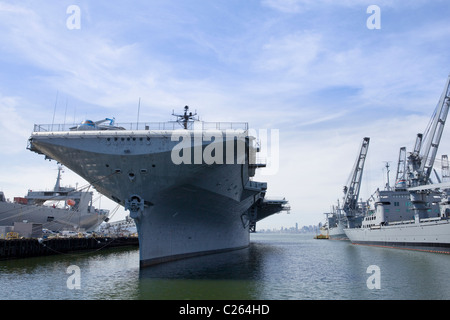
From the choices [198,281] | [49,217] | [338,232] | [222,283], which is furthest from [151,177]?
[338,232]

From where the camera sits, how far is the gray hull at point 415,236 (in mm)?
27094

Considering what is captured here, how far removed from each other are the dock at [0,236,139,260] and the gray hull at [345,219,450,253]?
28.2 metres

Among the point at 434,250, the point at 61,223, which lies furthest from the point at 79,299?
the point at 61,223

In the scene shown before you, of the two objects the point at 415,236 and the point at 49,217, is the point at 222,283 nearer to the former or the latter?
the point at 415,236

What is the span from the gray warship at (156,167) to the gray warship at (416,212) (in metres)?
19.6

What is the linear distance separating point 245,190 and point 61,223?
88.7 feet

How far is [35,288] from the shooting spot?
12.4 m

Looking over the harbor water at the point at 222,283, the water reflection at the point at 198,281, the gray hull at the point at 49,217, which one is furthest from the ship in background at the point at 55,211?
the water reflection at the point at 198,281

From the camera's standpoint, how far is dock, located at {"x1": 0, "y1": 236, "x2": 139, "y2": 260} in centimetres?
2244

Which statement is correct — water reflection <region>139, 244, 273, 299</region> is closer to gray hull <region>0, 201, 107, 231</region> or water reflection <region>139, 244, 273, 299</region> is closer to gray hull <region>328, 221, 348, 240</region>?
gray hull <region>0, 201, 107, 231</region>

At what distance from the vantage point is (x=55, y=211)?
38.6m

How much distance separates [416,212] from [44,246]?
33.3 metres

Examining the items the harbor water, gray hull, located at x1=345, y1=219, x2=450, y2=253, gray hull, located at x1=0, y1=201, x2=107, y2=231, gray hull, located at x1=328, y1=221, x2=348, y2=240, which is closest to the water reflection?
the harbor water
